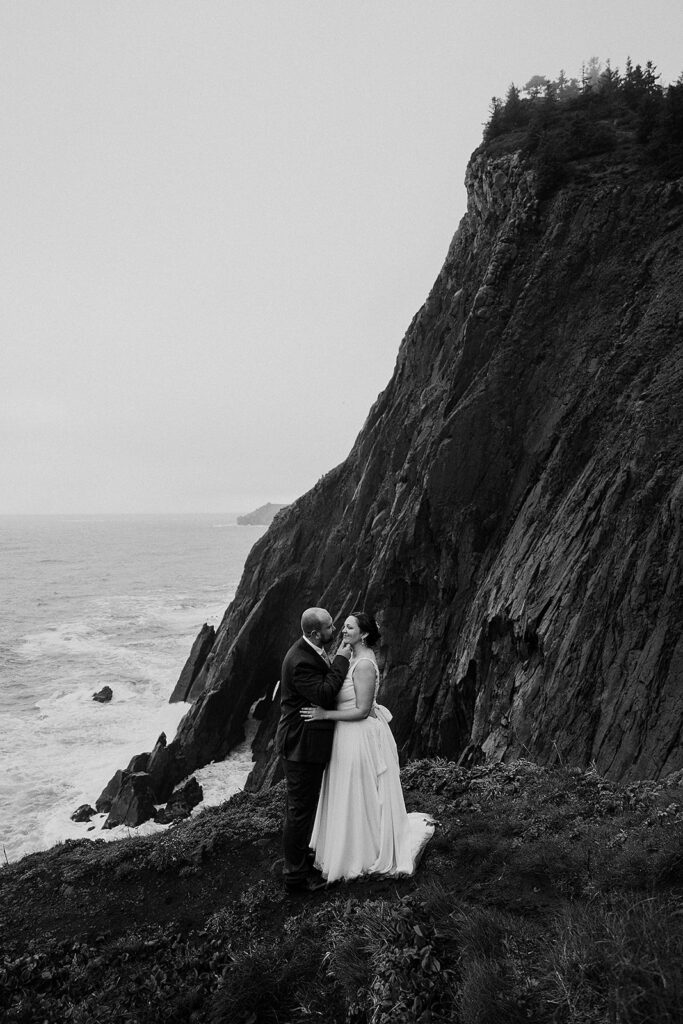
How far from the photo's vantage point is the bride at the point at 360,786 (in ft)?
19.4

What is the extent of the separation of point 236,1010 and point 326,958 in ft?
2.51

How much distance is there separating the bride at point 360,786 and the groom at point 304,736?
0.12 meters

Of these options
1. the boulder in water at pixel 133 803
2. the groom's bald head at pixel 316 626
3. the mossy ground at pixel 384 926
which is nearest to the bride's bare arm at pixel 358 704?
the groom's bald head at pixel 316 626

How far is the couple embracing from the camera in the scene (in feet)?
19.4

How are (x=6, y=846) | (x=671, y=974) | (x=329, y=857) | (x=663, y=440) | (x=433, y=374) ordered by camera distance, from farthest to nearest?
(x=433, y=374), (x=6, y=846), (x=663, y=440), (x=329, y=857), (x=671, y=974)

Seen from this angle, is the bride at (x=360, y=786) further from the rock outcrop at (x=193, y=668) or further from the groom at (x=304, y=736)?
the rock outcrop at (x=193, y=668)

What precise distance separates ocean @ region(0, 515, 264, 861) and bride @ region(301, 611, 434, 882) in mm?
9308

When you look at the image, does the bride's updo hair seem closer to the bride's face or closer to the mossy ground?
the bride's face

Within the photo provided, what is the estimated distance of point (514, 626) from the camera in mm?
15391

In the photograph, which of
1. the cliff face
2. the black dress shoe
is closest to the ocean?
the cliff face

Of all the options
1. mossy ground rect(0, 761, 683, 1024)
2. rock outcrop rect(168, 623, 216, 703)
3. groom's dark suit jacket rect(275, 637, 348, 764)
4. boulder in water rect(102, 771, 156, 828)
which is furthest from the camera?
rock outcrop rect(168, 623, 216, 703)

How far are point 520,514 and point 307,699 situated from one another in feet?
47.7

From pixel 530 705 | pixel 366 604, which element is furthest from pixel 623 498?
pixel 366 604

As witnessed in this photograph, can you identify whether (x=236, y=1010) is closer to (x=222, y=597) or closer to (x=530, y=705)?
(x=530, y=705)
